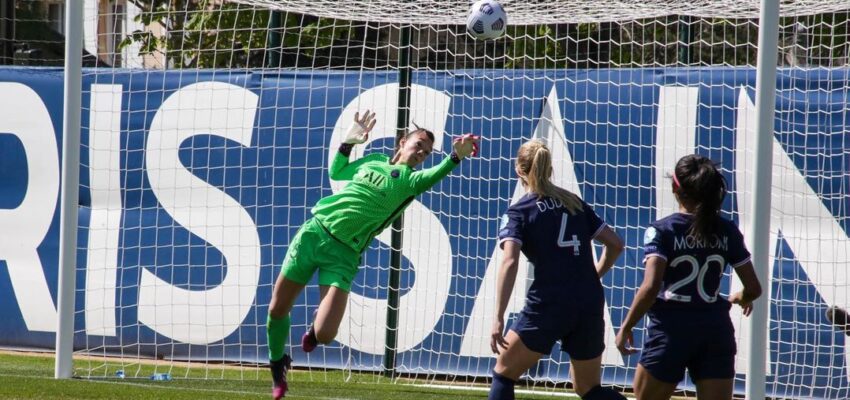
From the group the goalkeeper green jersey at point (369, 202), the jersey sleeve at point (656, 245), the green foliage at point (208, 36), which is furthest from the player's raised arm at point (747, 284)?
the green foliage at point (208, 36)

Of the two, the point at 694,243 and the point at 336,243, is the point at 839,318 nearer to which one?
the point at 694,243

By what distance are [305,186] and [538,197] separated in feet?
15.6

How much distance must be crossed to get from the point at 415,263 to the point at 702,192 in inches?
192

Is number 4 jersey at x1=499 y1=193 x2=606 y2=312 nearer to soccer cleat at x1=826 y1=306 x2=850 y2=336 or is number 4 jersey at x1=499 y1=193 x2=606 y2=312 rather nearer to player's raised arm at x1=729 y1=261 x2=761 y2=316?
player's raised arm at x1=729 y1=261 x2=761 y2=316

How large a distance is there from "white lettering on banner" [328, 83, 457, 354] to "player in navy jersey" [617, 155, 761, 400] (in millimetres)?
4611

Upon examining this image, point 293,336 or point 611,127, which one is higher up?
point 611,127

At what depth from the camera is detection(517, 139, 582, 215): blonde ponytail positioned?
19.5 ft

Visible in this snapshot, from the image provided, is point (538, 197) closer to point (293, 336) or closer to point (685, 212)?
point (685, 212)

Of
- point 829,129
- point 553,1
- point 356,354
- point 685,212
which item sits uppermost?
point 553,1

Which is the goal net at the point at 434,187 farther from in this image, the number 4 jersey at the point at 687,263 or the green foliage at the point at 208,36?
the number 4 jersey at the point at 687,263

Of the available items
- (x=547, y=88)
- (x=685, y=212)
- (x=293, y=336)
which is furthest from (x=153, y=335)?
(x=685, y=212)

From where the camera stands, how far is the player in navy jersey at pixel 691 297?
17.5 feet

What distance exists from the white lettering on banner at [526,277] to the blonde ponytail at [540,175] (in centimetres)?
361

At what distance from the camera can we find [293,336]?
1041 cm
